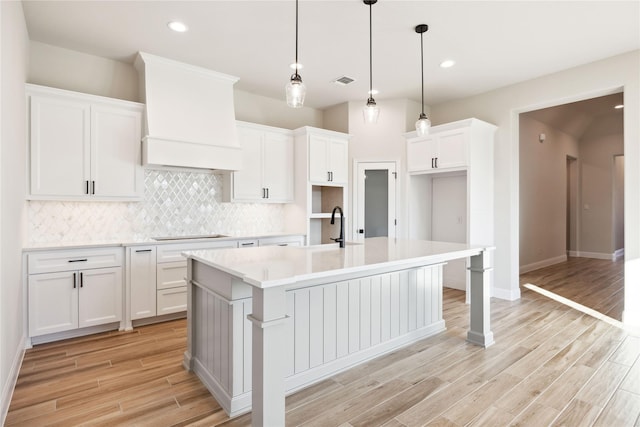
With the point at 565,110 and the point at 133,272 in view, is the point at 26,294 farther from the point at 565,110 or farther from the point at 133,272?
the point at 565,110

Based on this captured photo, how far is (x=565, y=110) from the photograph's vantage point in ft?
22.0

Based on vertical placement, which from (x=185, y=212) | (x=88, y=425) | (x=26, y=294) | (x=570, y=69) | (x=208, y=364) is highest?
(x=570, y=69)

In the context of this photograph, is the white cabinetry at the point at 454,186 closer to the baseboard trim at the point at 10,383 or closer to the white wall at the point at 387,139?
the white wall at the point at 387,139

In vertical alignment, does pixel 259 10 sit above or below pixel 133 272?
above

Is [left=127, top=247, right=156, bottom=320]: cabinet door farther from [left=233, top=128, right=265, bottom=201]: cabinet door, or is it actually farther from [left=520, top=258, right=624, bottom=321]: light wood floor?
[left=520, top=258, right=624, bottom=321]: light wood floor

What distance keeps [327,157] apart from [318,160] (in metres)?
0.18

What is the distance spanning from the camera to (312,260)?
86.4 inches

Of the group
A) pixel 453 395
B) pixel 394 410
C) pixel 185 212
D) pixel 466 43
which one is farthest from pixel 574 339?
pixel 185 212

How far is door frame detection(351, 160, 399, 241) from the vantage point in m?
5.41

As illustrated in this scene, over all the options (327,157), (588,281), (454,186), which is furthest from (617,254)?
(327,157)

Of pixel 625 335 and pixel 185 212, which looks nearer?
pixel 625 335

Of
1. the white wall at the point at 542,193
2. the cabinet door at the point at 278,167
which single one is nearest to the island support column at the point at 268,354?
the cabinet door at the point at 278,167

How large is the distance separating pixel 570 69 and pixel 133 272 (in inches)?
221

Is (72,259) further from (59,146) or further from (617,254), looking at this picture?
(617,254)
